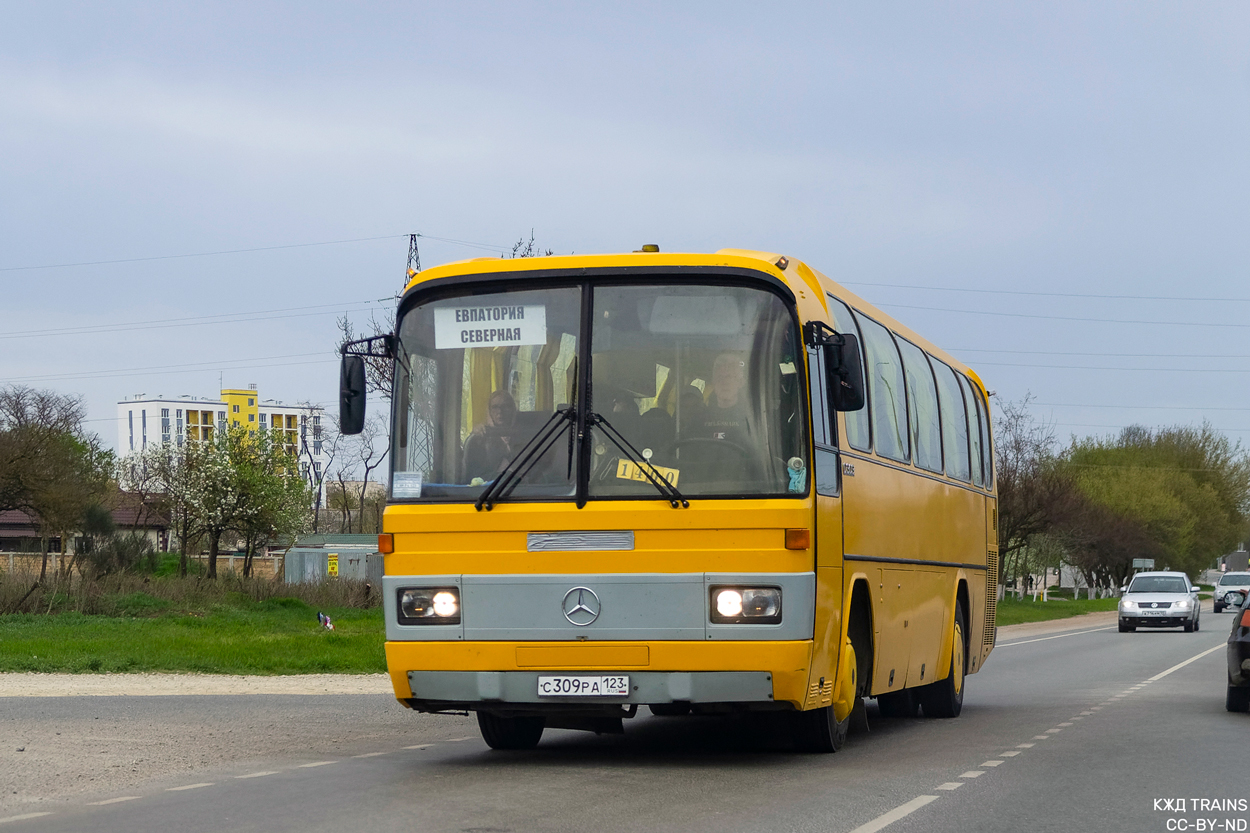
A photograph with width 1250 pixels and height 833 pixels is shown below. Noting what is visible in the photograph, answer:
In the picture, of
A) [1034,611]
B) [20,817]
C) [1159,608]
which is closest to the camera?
[20,817]

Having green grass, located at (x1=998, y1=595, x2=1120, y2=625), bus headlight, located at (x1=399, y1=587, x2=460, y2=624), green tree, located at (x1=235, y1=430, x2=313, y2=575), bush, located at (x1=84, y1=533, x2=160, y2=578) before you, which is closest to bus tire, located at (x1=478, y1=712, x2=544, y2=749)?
bus headlight, located at (x1=399, y1=587, x2=460, y2=624)

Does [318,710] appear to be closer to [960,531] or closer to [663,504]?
[960,531]

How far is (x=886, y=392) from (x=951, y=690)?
13.5 ft

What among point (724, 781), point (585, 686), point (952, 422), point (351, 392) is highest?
point (952, 422)

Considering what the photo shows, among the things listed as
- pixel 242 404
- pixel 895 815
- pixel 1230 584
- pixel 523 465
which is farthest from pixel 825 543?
pixel 242 404

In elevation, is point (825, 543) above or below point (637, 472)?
below

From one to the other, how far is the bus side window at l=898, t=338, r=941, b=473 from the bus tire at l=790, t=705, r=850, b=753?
328cm

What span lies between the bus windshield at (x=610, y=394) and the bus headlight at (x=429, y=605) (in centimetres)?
62

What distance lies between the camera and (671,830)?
8.11 m

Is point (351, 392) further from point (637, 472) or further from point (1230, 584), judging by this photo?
point (1230, 584)

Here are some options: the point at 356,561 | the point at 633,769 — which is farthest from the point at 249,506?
the point at 633,769

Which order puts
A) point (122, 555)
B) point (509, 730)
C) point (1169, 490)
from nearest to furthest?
point (509, 730), point (122, 555), point (1169, 490)

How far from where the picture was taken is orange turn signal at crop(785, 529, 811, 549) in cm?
1000

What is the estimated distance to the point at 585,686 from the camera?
33.5ft
